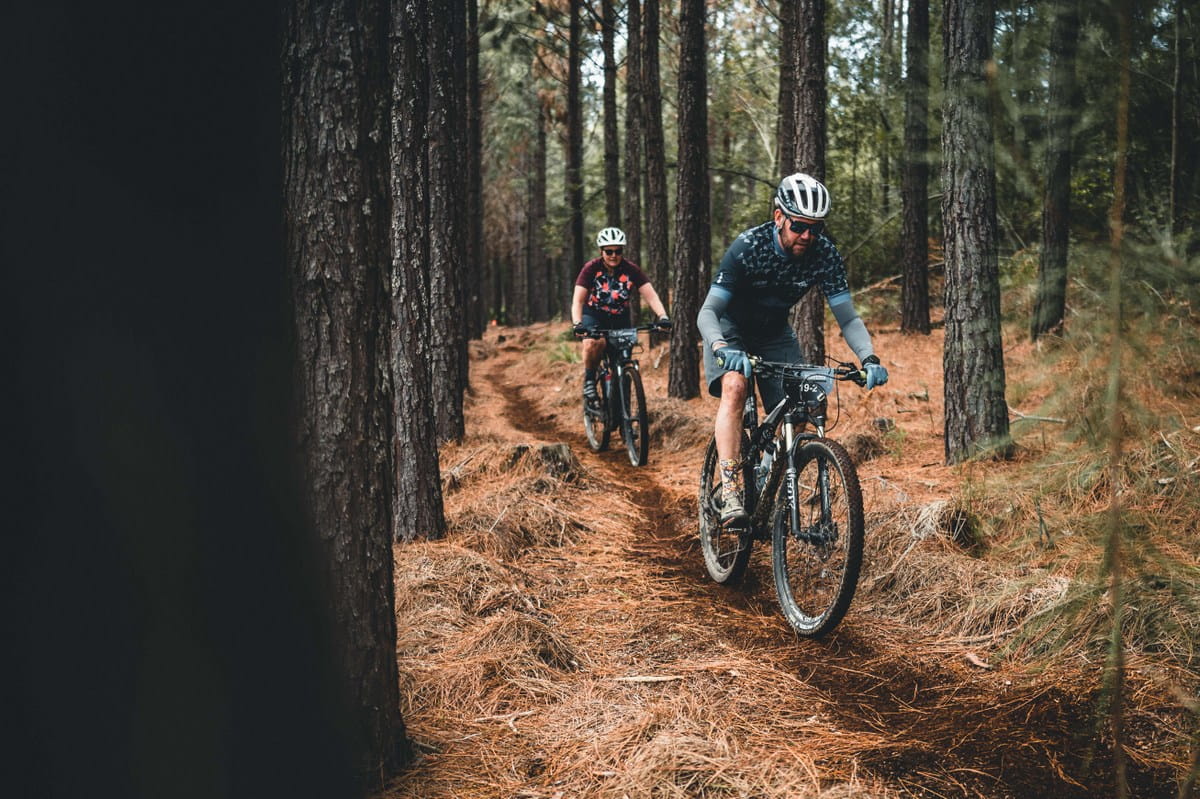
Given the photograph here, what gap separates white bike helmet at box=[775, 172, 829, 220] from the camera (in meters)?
4.43

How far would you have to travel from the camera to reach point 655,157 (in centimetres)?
1258

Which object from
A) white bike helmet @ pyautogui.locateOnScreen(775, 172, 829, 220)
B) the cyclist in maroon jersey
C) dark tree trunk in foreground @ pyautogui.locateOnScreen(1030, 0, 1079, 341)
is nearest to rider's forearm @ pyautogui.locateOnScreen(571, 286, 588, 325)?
the cyclist in maroon jersey

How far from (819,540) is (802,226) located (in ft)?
5.64

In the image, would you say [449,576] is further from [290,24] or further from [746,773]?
[290,24]

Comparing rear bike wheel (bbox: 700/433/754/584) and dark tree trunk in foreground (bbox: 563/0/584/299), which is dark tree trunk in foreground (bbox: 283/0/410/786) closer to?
rear bike wheel (bbox: 700/433/754/584)

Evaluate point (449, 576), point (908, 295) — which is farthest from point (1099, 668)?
point (908, 295)

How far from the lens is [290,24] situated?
2482mm

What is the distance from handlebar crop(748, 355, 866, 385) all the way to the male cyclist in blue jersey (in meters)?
0.11

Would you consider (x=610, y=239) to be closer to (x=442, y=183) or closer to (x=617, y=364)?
(x=617, y=364)

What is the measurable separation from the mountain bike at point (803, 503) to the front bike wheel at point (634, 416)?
133 inches

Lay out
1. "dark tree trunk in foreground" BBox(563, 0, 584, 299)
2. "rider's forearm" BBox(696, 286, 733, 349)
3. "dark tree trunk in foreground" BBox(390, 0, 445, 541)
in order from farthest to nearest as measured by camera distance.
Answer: "dark tree trunk in foreground" BBox(563, 0, 584, 299), "dark tree trunk in foreground" BBox(390, 0, 445, 541), "rider's forearm" BBox(696, 286, 733, 349)

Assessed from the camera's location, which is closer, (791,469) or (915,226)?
(791,469)

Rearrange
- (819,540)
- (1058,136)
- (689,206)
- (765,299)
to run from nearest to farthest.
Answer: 1. (1058,136)
2. (819,540)
3. (765,299)
4. (689,206)

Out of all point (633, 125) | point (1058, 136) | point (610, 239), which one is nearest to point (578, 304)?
point (610, 239)
